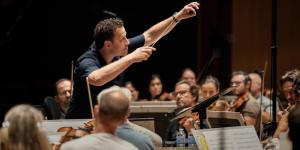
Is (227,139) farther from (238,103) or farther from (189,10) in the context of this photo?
(238,103)

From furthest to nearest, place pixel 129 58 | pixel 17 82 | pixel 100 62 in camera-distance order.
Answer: pixel 17 82 < pixel 100 62 < pixel 129 58

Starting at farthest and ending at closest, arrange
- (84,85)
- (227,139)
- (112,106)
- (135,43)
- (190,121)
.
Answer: (190,121), (135,43), (84,85), (227,139), (112,106)

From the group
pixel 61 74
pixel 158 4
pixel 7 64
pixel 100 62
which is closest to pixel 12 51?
pixel 7 64

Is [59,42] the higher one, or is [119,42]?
[59,42]

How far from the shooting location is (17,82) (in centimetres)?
1145

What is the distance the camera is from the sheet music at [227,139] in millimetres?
4301

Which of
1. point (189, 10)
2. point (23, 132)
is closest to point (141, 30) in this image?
point (189, 10)

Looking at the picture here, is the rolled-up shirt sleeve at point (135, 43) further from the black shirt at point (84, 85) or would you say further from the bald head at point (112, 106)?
the bald head at point (112, 106)

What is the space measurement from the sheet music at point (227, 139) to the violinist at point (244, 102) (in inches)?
98.7

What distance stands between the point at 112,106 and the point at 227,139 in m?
1.32

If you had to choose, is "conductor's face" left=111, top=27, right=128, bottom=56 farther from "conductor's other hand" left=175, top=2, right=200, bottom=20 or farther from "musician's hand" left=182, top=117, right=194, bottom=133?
"musician's hand" left=182, top=117, right=194, bottom=133

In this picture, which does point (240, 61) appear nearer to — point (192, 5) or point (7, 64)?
point (7, 64)

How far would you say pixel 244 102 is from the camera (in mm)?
7871

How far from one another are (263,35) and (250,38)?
25cm
